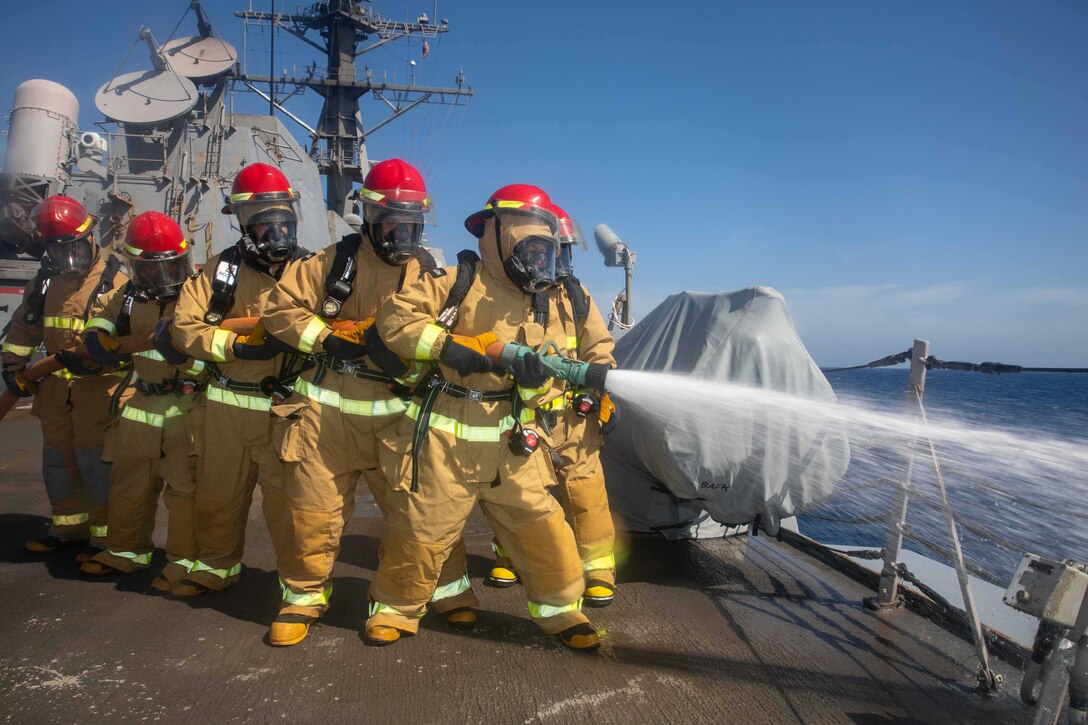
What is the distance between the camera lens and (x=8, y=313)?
37.7 ft

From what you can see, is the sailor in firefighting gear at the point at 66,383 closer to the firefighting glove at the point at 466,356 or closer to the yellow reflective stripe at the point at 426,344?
the yellow reflective stripe at the point at 426,344

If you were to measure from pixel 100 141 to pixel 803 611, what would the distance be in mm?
17247

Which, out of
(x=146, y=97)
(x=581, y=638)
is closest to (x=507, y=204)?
(x=581, y=638)

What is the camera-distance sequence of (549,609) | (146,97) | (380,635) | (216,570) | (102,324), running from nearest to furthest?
(380,635) → (549,609) → (216,570) → (102,324) → (146,97)

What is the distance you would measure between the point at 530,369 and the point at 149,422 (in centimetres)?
252

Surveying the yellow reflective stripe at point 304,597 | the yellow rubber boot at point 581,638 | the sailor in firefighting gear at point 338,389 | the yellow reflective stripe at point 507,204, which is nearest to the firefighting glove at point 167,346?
the sailor in firefighting gear at point 338,389

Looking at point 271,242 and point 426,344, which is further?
point 271,242

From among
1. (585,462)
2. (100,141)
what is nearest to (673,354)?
(585,462)

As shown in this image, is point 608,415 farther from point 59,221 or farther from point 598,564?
point 59,221

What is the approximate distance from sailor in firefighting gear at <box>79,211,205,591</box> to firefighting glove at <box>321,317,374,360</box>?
42.0 inches

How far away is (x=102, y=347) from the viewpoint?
4137 millimetres

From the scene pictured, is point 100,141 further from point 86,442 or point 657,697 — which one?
point 657,697

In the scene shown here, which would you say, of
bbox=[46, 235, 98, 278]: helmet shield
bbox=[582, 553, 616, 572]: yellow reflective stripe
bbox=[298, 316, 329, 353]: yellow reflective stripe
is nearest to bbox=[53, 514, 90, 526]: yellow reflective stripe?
bbox=[46, 235, 98, 278]: helmet shield

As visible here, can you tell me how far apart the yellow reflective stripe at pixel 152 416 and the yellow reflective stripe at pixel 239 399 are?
1.39 feet
